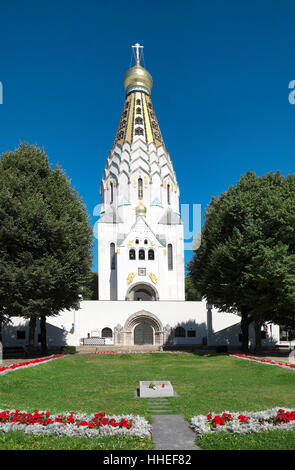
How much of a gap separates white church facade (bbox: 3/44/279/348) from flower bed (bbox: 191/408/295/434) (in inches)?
1195

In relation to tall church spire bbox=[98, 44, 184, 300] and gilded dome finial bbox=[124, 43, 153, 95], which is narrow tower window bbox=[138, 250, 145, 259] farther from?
gilded dome finial bbox=[124, 43, 153, 95]

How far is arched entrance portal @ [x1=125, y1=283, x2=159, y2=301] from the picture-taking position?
4719cm

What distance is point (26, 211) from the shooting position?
2297 centimetres

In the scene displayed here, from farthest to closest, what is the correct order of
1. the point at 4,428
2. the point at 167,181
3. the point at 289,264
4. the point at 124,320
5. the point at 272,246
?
the point at 167,181 < the point at 124,320 < the point at 272,246 < the point at 289,264 < the point at 4,428

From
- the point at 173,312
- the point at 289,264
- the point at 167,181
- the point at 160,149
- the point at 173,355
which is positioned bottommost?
the point at 173,355

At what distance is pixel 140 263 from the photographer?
47688mm

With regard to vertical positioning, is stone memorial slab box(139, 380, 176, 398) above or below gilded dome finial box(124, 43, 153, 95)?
below

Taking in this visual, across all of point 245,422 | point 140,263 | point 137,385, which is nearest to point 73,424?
point 245,422

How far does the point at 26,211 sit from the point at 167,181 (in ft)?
119

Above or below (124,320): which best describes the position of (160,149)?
above

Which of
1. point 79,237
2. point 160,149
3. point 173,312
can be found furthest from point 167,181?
point 79,237

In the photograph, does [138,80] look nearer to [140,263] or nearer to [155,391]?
[140,263]

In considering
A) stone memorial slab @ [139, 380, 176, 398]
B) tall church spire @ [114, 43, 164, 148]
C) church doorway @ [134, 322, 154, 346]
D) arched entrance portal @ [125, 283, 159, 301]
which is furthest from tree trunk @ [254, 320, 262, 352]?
tall church spire @ [114, 43, 164, 148]
